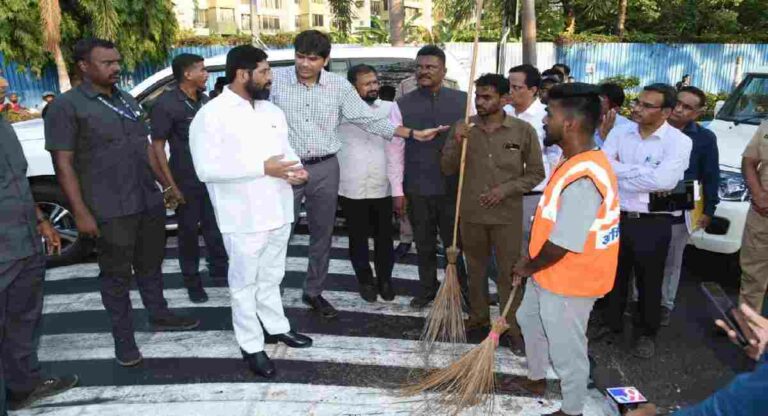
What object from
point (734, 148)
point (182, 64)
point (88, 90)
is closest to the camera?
point (88, 90)

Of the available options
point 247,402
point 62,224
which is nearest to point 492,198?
point 247,402

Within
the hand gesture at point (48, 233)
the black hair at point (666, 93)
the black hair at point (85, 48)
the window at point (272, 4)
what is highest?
the window at point (272, 4)

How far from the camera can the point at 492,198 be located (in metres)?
3.88

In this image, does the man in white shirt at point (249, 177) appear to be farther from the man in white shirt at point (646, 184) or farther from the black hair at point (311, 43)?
the man in white shirt at point (646, 184)

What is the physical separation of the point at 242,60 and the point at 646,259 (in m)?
3.01

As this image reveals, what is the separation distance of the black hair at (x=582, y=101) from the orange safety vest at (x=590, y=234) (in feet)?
0.51

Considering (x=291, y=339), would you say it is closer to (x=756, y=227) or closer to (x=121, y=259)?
(x=121, y=259)

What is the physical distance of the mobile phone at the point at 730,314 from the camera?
77.2 inches

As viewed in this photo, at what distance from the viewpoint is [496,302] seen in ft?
16.6

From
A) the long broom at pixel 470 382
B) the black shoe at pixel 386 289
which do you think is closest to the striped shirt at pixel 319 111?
the black shoe at pixel 386 289

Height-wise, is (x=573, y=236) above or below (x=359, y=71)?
below

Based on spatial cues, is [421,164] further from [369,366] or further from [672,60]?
[672,60]

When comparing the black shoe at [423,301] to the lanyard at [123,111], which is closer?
the lanyard at [123,111]

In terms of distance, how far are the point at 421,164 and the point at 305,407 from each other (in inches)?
78.2
